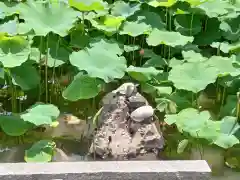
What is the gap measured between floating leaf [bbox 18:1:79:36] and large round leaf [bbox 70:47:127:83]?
0.17 metres

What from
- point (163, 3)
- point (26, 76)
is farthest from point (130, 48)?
point (26, 76)

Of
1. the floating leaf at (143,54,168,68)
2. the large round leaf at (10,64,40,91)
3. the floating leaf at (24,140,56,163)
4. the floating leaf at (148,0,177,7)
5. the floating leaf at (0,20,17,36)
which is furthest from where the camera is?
the floating leaf at (148,0,177,7)

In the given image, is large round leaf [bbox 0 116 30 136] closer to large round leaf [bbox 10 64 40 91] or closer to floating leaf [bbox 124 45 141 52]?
large round leaf [bbox 10 64 40 91]

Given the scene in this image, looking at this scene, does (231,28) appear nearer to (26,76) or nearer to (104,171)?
(26,76)

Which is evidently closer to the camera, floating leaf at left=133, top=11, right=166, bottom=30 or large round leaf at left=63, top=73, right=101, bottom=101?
large round leaf at left=63, top=73, right=101, bottom=101

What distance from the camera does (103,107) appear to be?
2.57 meters

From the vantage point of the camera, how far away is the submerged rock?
2.45 metres

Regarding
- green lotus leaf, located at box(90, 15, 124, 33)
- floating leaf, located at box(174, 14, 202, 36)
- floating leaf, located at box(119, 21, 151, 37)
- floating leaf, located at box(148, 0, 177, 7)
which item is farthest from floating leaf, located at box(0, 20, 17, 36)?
floating leaf, located at box(174, 14, 202, 36)

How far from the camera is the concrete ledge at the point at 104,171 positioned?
77.4 inches

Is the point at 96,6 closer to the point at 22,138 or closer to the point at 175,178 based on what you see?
the point at 22,138

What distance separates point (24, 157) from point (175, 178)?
0.80 m

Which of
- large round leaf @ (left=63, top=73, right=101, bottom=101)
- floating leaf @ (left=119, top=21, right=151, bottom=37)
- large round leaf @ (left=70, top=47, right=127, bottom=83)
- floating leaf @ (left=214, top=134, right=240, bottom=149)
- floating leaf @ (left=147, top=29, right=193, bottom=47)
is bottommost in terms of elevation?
floating leaf @ (left=214, top=134, right=240, bottom=149)

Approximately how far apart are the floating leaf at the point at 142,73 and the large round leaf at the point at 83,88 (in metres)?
0.18

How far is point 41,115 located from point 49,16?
2.00 ft
